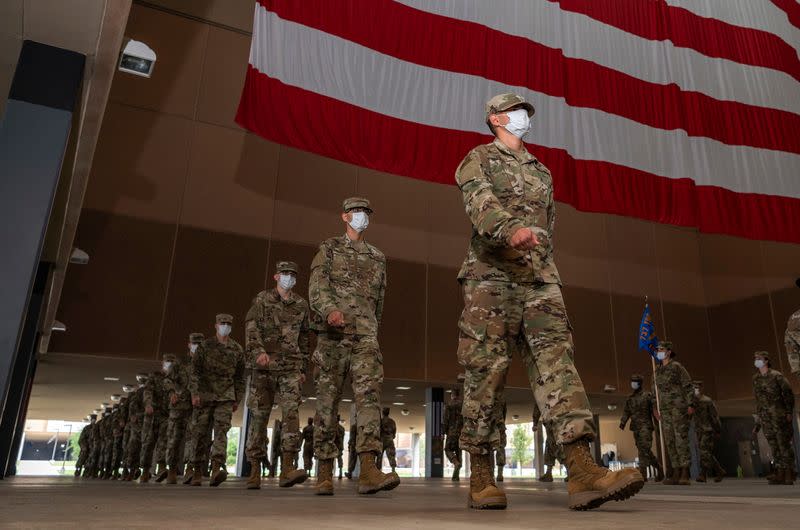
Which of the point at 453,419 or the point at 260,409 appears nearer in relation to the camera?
the point at 260,409

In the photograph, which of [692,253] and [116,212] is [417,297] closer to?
[116,212]

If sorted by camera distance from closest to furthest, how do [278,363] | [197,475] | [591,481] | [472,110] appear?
[591,481] → [278,363] → [197,475] → [472,110]

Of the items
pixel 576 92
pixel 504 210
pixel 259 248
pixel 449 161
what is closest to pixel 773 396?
pixel 576 92

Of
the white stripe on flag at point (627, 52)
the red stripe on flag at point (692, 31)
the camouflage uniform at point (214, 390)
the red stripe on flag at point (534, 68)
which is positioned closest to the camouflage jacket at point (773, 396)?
the red stripe on flag at point (534, 68)

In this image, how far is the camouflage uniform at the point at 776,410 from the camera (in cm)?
634

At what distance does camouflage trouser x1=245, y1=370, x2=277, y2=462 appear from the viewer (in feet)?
13.8

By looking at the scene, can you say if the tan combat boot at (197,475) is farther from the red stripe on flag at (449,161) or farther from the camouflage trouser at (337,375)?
the red stripe on flag at (449,161)

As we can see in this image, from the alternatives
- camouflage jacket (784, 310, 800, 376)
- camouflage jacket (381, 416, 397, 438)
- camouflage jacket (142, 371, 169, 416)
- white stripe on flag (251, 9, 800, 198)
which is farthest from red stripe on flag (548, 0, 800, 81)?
camouflage jacket (381, 416, 397, 438)

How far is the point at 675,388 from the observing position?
22.7ft

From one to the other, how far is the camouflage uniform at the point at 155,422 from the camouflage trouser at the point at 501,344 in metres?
6.11

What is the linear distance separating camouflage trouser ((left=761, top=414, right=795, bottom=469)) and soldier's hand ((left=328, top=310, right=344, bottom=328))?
5355 millimetres

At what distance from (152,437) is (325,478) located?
17.3 ft


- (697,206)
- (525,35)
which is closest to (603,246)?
(697,206)

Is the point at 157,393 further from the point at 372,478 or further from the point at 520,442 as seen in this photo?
the point at 520,442
